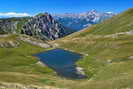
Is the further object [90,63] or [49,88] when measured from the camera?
[90,63]

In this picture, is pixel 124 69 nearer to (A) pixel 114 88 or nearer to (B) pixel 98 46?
(A) pixel 114 88

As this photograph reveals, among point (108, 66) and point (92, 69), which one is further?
point (92, 69)

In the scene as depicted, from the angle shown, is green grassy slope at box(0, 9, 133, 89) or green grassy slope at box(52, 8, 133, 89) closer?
green grassy slope at box(52, 8, 133, 89)

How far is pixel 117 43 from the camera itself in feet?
608

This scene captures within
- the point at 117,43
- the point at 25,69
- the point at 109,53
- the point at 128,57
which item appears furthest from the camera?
the point at 117,43

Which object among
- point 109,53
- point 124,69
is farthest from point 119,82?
point 109,53

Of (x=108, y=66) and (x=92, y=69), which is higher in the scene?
(x=108, y=66)

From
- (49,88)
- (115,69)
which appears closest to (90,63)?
(115,69)

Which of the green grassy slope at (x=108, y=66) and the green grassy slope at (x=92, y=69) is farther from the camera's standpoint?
the green grassy slope at (x=92, y=69)

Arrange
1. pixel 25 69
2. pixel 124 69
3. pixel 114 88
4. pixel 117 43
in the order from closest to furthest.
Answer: pixel 114 88, pixel 124 69, pixel 25 69, pixel 117 43

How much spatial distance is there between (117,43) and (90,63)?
5187cm

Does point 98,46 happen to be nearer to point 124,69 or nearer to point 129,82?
point 124,69

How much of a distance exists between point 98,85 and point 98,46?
13076 centimetres

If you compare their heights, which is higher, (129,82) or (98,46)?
(129,82)
